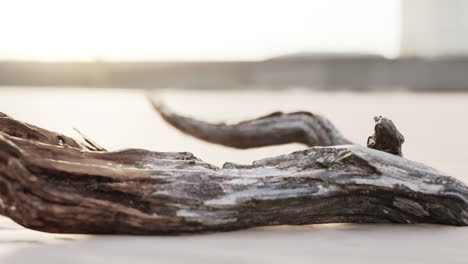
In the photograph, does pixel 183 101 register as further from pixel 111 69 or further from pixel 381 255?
pixel 381 255

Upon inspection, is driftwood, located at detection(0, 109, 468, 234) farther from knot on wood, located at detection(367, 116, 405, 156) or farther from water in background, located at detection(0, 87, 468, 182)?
water in background, located at detection(0, 87, 468, 182)

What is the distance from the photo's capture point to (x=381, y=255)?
864 millimetres

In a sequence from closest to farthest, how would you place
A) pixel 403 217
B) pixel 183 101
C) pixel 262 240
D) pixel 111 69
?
pixel 262 240 < pixel 403 217 < pixel 183 101 < pixel 111 69

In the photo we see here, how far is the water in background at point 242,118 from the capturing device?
9.04 ft

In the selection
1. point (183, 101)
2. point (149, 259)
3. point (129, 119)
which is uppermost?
point (183, 101)

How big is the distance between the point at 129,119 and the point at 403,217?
3.58 metres

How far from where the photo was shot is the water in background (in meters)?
2.76

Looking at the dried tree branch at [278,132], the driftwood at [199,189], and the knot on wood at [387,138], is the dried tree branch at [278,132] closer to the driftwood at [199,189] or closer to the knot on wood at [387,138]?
the knot on wood at [387,138]

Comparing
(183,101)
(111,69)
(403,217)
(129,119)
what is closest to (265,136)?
(403,217)

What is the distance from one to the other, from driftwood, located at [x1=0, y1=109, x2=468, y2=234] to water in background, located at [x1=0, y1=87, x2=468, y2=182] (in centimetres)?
89

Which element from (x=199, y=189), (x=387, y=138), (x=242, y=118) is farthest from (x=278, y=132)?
(x=199, y=189)

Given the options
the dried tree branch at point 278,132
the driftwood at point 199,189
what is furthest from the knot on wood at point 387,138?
the dried tree branch at point 278,132

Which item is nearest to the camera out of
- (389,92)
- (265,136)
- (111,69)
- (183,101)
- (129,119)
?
(265,136)

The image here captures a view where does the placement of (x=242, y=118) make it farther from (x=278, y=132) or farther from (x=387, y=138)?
(x=387, y=138)
